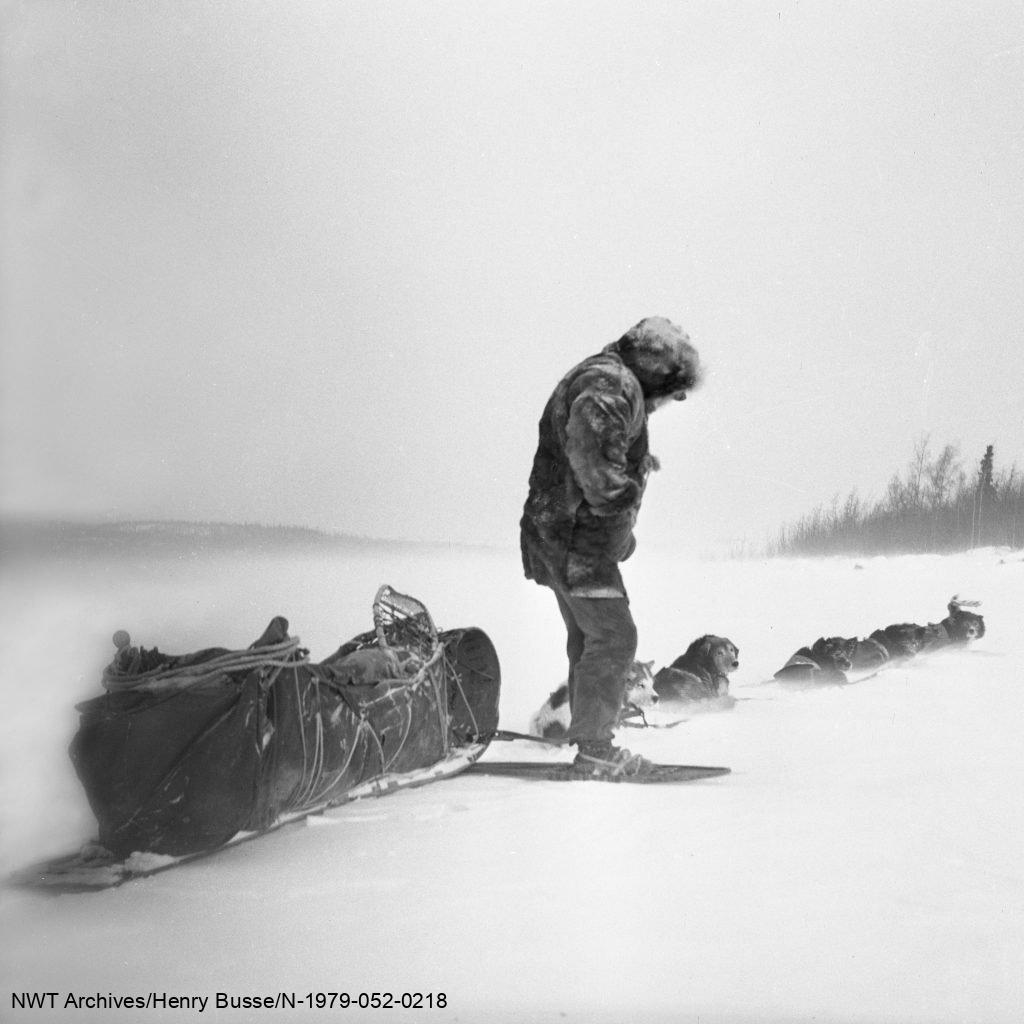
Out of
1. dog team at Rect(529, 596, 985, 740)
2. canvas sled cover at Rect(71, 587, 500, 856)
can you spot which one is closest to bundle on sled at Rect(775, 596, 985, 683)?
dog team at Rect(529, 596, 985, 740)

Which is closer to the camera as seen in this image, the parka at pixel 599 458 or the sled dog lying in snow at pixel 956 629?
the parka at pixel 599 458

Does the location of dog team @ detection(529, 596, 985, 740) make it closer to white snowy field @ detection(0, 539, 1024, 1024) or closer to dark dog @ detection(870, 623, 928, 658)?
dark dog @ detection(870, 623, 928, 658)

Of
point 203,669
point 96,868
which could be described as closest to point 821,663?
point 203,669

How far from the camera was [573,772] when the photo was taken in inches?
119

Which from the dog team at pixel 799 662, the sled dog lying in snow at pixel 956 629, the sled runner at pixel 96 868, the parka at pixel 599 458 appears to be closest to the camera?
the sled runner at pixel 96 868

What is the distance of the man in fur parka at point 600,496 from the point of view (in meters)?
3.01

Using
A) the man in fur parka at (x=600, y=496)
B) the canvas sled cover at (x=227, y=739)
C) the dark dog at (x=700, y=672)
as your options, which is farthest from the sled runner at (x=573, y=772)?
the dark dog at (x=700, y=672)

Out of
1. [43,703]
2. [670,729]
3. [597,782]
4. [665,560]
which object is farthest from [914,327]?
[43,703]

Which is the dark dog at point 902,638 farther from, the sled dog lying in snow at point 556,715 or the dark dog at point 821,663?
the sled dog lying in snow at point 556,715

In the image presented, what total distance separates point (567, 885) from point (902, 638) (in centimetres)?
355

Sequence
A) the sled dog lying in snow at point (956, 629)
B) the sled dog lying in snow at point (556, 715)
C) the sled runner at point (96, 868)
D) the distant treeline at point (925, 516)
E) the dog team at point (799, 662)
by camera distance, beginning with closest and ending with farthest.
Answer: the sled runner at point (96, 868) < the sled dog lying in snow at point (556, 715) < the dog team at point (799, 662) < the sled dog lying in snow at point (956, 629) < the distant treeline at point (925, 516)

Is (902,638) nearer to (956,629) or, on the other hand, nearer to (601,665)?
(956,629)

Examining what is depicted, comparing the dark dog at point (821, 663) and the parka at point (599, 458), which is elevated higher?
the parka at point (599, 458)

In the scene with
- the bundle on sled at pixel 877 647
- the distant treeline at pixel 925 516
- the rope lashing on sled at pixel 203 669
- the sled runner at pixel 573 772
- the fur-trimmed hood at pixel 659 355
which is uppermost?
the fur-trimmed hood at pixel 659 355
